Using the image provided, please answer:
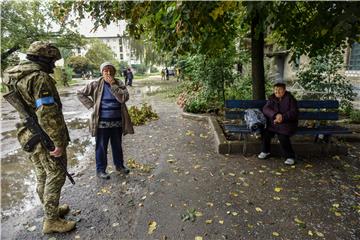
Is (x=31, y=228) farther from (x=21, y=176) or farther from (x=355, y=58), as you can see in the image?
(x=355, y=58)

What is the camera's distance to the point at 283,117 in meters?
4.78

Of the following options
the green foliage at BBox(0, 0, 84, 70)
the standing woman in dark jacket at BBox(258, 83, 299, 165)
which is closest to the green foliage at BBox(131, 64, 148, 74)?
the green foliage at BBox(0, 0, 84, 70)

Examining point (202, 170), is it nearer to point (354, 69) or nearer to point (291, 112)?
point (291, 112)

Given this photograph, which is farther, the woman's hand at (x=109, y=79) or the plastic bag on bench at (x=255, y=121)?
the plastic bag on bench at (x=255, y=121)

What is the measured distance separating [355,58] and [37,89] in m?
13.2

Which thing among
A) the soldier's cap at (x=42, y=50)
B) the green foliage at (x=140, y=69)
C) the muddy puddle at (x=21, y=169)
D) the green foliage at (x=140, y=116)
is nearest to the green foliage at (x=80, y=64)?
the green foliage at (x=140, y=69)

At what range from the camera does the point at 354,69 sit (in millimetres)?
12266

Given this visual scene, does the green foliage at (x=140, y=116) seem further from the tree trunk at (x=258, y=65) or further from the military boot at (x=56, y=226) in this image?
the military boot at (x=56, y=226)

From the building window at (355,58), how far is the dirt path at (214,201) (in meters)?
8.11

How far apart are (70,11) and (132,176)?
11.1 feet

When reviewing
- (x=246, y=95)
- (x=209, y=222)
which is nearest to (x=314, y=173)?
(x=209, y=222)

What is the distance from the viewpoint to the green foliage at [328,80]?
7.91 m

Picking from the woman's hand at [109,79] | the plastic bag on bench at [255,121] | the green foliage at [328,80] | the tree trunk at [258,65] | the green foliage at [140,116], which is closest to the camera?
the woman's hand at [109,79]

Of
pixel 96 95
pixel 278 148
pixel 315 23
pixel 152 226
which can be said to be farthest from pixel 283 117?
pixel 96 95
